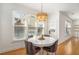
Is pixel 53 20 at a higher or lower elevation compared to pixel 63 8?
lower

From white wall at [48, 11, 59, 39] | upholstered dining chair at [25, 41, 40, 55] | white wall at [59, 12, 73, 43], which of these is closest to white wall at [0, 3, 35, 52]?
upholstered dining chair at [25, 41, 40, 55]

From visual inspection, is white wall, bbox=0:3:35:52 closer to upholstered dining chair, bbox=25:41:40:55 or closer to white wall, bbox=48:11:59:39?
upholstered dining chair, bbox=25:41:40:55

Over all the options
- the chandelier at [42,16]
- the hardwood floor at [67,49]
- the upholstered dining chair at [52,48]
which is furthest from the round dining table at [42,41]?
the chandelier at [42,16]

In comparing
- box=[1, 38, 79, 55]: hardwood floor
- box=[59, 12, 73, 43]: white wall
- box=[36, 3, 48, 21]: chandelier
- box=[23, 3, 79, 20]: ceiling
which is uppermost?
box=[23, 3, 79, 20]: ceiling

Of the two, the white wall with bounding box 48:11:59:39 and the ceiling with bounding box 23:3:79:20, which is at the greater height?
the ceiling with bounding box 23:3:79:20

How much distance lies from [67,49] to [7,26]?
983mm

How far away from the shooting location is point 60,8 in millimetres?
1851

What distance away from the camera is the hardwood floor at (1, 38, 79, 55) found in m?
1.83

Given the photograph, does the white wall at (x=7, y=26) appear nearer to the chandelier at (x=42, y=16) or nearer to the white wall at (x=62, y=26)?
the chandelier at (x=42, y=16)

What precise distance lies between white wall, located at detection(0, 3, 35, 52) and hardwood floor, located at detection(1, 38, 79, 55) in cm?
10

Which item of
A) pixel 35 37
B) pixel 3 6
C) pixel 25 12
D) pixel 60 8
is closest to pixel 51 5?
pixel 60 8

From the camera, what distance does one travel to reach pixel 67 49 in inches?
73.1

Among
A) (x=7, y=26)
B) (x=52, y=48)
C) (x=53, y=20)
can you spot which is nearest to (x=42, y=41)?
(x=52, y=48)

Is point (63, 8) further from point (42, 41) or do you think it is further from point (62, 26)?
point (42, 41)
